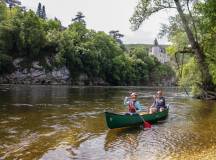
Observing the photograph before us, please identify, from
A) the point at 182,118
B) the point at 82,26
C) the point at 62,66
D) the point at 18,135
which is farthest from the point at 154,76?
the point at 18,135

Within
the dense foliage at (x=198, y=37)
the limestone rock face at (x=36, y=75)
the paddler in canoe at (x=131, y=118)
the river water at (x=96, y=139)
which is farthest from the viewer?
the limestone rock face at (x=36, y=75)

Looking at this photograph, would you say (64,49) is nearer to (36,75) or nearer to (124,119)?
(36,75)

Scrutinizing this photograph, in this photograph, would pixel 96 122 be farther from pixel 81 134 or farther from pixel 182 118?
pixel 182 118

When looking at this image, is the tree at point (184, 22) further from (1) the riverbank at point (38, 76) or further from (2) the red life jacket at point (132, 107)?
(1) the riverbank at point (38, 76)

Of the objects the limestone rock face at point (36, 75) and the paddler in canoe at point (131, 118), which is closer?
the paddler in canoe at point (131, 118)

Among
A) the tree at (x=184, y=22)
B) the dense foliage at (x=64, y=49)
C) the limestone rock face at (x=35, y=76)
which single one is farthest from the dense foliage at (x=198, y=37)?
the dense foliage at (x=64, y=49)

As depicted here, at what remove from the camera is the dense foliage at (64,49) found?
99062mm

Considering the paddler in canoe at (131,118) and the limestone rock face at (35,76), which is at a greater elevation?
the limestone rock face at (35,76)

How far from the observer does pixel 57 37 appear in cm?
10881

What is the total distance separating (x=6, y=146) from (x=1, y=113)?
12499 mm

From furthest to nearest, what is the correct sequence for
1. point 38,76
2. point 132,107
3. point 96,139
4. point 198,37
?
point 38,76 < point 198,37 < point 132,107 < point 96,139

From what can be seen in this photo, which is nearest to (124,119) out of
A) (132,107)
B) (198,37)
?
(132,107)

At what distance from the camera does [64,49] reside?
109125 millimetres

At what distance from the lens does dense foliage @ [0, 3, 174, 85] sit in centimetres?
9906
